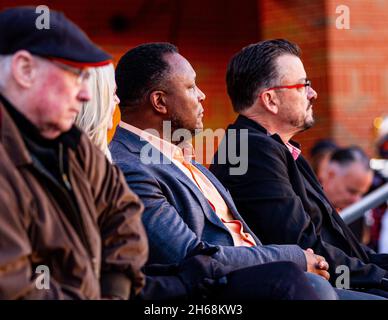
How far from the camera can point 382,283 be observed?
4.92 metres

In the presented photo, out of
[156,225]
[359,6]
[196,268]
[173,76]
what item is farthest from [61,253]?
[359,6]

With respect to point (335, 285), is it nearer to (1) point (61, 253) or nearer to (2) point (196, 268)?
(2) point (196, 268)

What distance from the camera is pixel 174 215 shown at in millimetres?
4219

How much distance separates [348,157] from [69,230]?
486 centimetres

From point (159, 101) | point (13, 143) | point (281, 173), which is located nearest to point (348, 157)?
point (281, 173)

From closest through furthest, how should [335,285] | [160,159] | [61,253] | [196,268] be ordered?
[61,253] → [196,268] → [160,159] → [335,285]

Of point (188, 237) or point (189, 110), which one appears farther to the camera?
point (189, 110)

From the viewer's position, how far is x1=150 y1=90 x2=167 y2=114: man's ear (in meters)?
4.69

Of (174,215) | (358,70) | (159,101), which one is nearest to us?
(174,215)

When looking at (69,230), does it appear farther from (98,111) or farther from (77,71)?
(98,111)

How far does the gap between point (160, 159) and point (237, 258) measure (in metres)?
0.57

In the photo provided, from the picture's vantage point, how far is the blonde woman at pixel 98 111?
391 centimetres

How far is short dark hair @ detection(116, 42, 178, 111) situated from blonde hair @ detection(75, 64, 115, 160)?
2.38 ft
